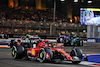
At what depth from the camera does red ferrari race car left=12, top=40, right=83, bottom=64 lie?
1116 cm

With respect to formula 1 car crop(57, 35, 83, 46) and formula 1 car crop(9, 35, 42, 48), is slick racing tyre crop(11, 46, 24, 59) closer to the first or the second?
formula 1 car crop(9, 35, 42, 48)

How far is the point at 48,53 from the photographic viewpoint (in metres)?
11.2

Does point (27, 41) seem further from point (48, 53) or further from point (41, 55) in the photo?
point (48, 53)

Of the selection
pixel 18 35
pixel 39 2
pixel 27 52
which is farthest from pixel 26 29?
pixel 27 52

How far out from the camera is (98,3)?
197ft

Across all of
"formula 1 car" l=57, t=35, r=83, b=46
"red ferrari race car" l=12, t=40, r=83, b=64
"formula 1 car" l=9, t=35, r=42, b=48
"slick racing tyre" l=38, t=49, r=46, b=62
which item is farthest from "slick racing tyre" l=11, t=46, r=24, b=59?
"formula 1 car" l=57, t=35, r=83, b=46

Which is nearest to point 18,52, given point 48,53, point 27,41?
point 48,53

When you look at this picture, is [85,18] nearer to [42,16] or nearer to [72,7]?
[42,16]

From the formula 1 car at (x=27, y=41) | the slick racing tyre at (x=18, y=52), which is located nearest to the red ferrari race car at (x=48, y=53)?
the slick racing tyre at (x=18, y=52)

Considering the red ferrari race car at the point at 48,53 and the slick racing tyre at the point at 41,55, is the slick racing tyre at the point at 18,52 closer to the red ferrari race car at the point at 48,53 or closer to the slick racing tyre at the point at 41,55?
the red ferrari race car at the point at 48,53

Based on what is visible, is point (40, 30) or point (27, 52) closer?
point (27, 52)

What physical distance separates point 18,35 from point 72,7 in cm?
2337

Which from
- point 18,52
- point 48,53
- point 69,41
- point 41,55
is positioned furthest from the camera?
point 69,41

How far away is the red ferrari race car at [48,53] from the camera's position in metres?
11.2
